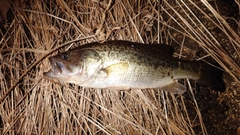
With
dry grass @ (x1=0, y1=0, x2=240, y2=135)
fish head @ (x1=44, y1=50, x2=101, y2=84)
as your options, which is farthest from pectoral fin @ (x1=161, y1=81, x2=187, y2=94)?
fish head @ (x1=44, y1=50, x2=101, y2=84)

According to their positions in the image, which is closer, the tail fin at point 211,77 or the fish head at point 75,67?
the fish head at point 75,67

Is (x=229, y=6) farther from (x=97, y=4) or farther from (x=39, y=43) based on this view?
(x=39, y=43)

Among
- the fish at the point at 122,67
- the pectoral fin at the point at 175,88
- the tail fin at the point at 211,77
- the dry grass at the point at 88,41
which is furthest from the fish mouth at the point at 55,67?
the tail fin at the point at 211,77

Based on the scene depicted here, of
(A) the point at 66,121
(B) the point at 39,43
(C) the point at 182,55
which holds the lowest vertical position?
(A) the point at 66,121

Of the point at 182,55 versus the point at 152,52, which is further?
the point at 182,55

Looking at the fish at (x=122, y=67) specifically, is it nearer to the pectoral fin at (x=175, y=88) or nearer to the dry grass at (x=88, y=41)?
the pectoral fin at (x=175, y=88)

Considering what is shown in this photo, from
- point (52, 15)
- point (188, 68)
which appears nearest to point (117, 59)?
point (188, 68)

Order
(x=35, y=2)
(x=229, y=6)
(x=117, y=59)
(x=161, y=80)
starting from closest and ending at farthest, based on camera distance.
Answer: (x=117, y=59) → (x=161, y=80) → (x=229, y=6) → (x=35, y=2)

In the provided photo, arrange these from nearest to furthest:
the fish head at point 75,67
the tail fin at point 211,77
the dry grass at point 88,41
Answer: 1. the fish head at point 75,67
2. the tail fin at point 211,77
3. the dry grass at point 88,41
